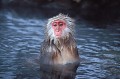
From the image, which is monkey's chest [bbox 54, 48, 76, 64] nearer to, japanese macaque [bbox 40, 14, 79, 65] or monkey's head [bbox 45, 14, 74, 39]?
japanese macaque [bbox 40, 14, 79, 65]

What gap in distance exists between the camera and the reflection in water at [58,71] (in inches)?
311

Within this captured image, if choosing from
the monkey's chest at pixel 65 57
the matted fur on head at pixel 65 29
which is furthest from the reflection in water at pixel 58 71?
the matted fur on head at pixel 65 29

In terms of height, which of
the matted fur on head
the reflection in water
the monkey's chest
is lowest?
the reflection in water

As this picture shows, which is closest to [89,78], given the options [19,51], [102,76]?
[102,76]

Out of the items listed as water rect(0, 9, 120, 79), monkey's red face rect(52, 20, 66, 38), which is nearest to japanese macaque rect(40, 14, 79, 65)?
monkey's red face rect(52, 20, 66, 38)

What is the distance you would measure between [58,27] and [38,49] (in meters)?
1.60

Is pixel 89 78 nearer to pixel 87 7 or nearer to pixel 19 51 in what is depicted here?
pixel 19 51

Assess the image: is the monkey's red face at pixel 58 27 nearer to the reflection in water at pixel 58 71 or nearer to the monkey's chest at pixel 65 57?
the monkey's chest at pixel 65 57

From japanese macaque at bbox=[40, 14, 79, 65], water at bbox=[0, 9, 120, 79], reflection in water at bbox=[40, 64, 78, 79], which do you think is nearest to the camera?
reflection in water at bbox=[40, 64, 78, 79]

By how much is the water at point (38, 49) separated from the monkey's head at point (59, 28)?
720mm

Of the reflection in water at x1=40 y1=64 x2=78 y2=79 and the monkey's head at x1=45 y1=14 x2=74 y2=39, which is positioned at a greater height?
the monkey's head at x1=45 y1=14 x2=74 y2=39

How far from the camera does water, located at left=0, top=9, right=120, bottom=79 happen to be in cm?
801

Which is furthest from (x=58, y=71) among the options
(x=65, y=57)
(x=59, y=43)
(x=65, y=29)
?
(x=65, y=29)

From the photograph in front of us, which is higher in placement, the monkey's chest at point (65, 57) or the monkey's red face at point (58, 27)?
the monkey's red face at point (58, 27)
